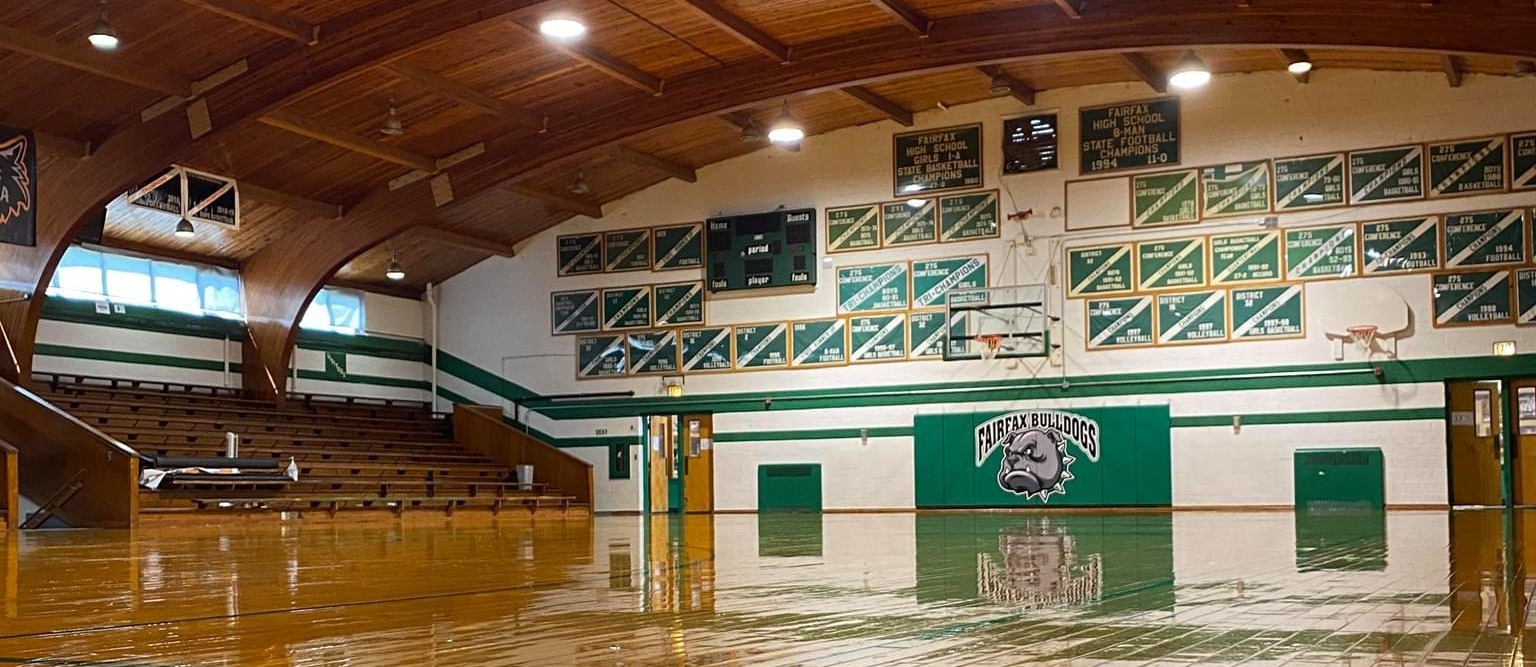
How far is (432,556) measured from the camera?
9.76 meters

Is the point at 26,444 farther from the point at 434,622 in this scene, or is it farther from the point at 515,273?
the point at 434,622

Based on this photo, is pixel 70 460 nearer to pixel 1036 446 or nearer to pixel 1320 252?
pixel 1036 446

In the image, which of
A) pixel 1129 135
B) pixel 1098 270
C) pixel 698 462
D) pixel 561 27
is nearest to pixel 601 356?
pixel 698 462

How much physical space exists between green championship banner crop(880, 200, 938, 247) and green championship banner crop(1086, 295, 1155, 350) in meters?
3.26

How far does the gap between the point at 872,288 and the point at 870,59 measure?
269 inches

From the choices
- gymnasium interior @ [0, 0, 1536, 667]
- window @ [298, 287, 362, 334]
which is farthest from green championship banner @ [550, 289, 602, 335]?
window @ [298, 287, 362, 334]

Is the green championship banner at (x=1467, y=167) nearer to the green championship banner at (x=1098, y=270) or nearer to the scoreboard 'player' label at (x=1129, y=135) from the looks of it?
the scoreboard 'player' label at (x=1129, y=135)

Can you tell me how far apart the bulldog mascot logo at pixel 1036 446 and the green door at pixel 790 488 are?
10.8ft

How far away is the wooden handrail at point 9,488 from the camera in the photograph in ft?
53.2

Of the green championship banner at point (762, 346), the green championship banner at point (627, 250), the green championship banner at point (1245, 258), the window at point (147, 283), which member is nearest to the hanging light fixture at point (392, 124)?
the window at point (147, 283)

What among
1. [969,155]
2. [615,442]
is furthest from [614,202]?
[969,155]

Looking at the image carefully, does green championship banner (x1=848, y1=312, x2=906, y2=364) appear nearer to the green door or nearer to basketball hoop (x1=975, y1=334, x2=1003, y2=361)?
basketball hoop (x1=975, y1=334, x2=1003, y2=361)

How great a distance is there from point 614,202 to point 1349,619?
25876 millimetres

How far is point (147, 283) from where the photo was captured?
1016 inches
